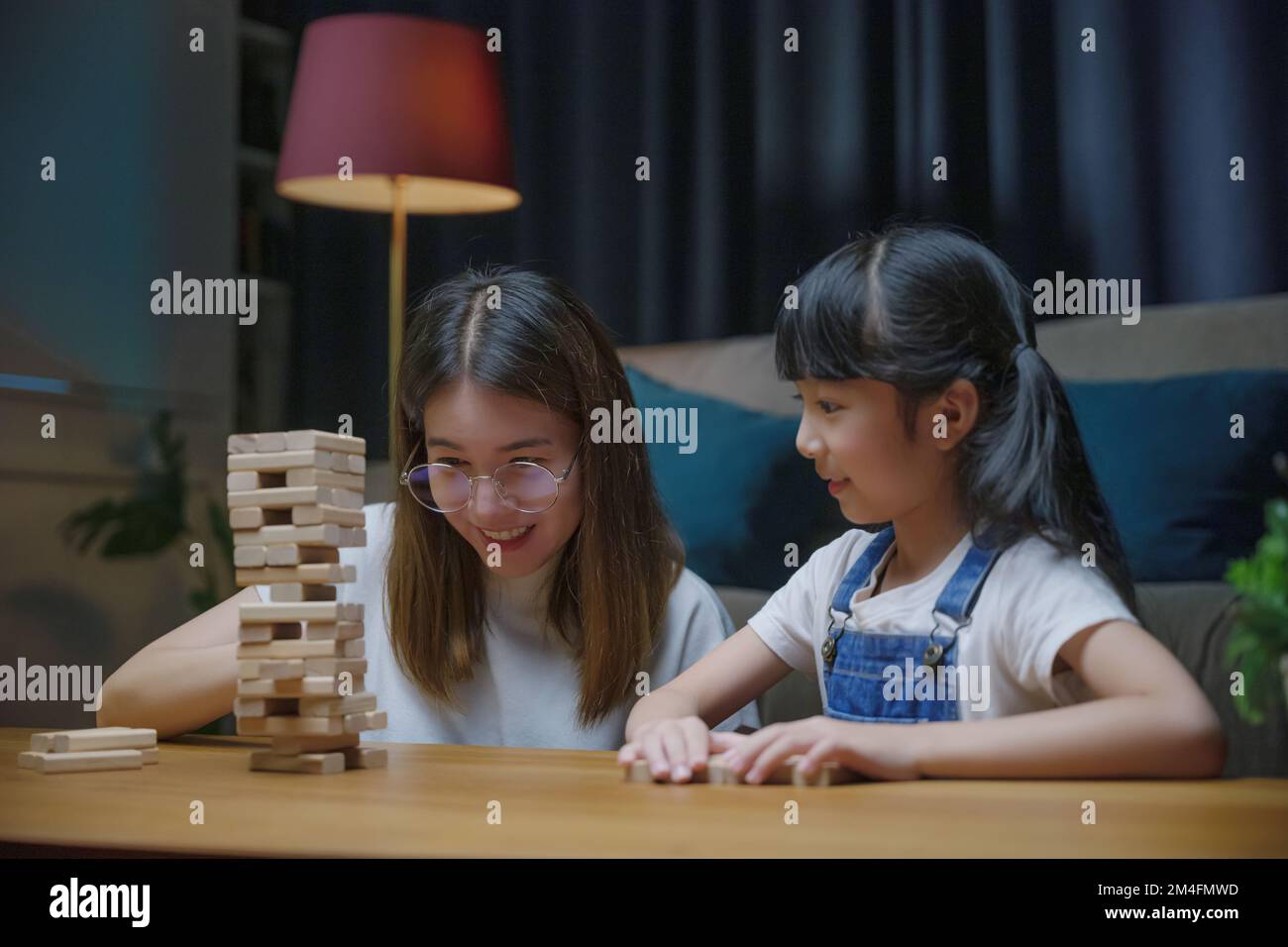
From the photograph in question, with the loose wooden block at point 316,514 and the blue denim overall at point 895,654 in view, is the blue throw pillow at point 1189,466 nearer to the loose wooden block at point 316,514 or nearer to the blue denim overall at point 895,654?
the blue denim overall at point 895,654

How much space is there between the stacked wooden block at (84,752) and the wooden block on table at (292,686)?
0.17 m

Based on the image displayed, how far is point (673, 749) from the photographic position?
1214mm

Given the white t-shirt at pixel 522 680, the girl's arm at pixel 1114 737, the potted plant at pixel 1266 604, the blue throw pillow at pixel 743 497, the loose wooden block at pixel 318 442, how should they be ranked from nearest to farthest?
1. the potted plant at pixel 1266 604
2. the girl's arm at pixel 1114 737
3. the loose wooden block at pixel 318 442
4. the white t-shirt at pixel 522 680
5. the blue throw pillow at pixel 743 497

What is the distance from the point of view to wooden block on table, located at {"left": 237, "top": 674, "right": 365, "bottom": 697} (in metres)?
1.22

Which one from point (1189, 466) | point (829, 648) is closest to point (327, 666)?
point (829, 648)

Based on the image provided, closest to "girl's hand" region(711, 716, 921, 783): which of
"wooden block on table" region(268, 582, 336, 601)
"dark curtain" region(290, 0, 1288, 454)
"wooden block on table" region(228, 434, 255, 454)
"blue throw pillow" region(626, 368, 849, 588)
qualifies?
"wooden block on table" region(268, 582, 336, 601)

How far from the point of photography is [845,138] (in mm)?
2355

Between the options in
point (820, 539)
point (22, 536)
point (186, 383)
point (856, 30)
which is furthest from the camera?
point (186, 383)

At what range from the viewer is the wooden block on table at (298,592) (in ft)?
4.00

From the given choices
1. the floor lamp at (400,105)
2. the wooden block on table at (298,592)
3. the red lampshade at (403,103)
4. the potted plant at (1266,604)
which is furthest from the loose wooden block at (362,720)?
the red lampshade at (403,103)

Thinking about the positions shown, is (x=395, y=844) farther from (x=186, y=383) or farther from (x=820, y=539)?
(x=186, y=383)

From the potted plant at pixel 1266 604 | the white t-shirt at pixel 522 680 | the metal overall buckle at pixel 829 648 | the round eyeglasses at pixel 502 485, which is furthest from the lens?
the white t-shirt at pixel 522 680
